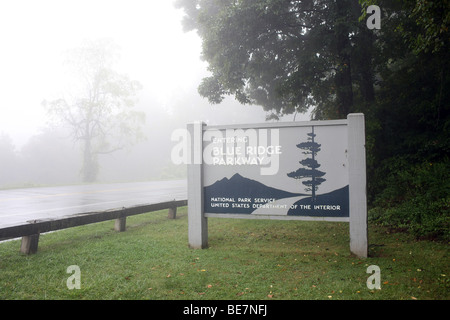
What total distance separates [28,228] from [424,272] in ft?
20.8

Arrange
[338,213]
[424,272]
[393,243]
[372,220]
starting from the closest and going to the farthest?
[424,272]
[338,213]
[393,243]
[372,220]

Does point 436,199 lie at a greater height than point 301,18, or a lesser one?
lesser

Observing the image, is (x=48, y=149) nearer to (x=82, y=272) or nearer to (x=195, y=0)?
(x=195, y=0)

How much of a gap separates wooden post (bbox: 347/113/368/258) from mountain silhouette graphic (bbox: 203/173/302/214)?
1.00 meters

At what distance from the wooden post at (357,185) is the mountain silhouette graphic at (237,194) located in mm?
999

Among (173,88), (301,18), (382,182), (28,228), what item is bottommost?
(28,228)

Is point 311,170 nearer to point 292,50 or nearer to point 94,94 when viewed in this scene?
point 292,50

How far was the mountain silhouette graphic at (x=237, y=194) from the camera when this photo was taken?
6430 millimetres

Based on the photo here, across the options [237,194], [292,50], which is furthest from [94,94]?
[237,194]

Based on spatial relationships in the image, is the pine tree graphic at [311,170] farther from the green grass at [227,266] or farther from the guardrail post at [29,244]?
the guardrail post at [29,244]

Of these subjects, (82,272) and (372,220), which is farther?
(372,220)

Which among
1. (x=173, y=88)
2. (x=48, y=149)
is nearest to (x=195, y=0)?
(x=48, y=149)

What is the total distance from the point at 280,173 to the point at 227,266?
193cm
